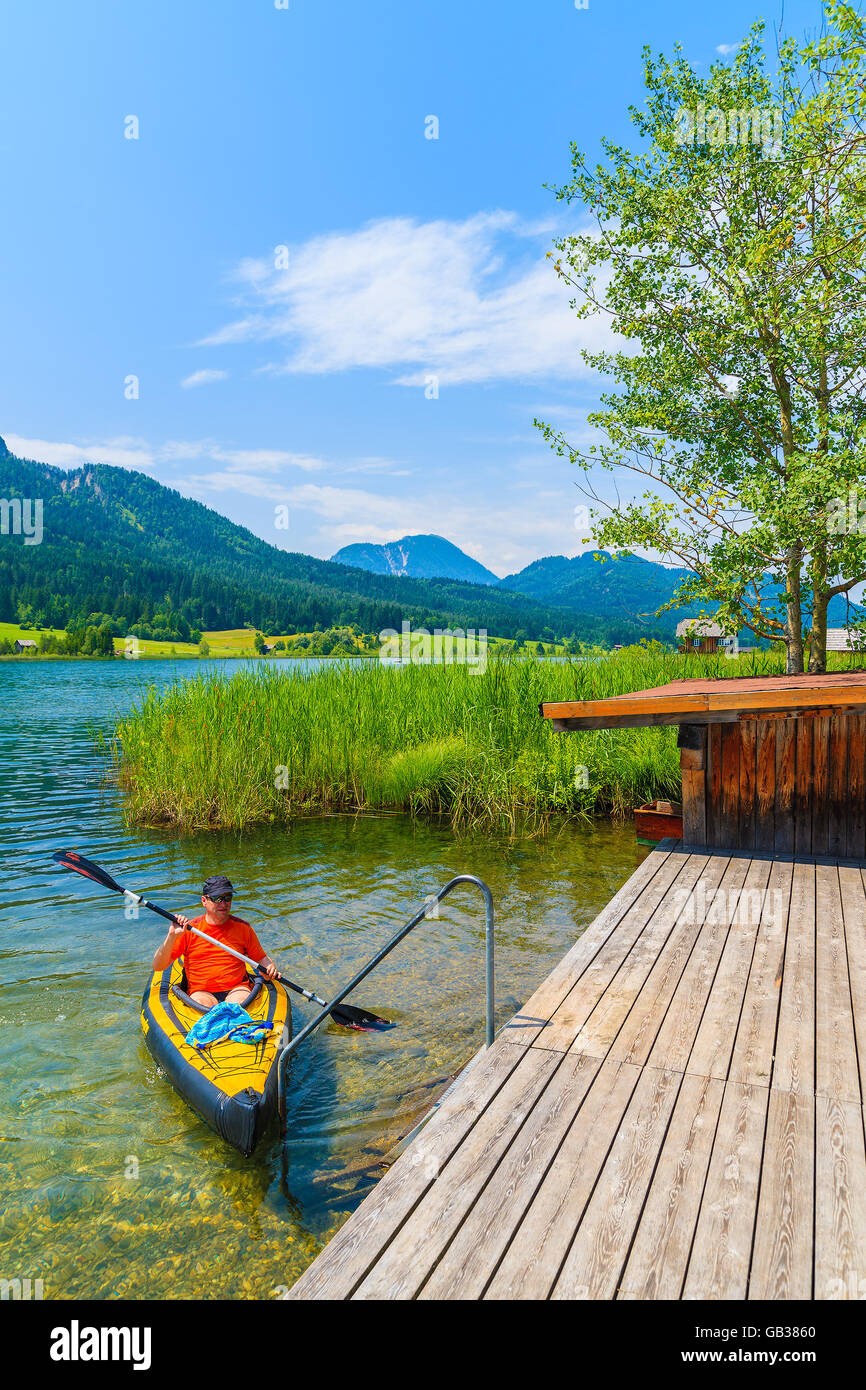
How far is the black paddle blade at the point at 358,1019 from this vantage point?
602 cm

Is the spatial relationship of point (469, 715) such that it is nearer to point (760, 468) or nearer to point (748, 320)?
point (760, 468)

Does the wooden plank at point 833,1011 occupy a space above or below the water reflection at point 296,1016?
above

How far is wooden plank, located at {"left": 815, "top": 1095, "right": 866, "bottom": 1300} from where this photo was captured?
249 centimetres

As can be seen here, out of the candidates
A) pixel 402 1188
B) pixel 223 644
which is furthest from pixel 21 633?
pixel 402 1188

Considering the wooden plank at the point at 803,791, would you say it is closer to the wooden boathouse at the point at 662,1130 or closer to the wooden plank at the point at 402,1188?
the wooden boathouse at the point at 662,1130

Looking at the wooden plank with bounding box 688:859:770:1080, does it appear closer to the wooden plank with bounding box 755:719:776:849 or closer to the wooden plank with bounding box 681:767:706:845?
the wooden plank with bounding box 755:719:776:849

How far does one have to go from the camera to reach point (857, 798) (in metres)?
7.54

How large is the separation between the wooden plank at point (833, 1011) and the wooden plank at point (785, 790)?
57.5 inches

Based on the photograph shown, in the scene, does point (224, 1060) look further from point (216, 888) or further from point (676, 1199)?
point (676, 1199)

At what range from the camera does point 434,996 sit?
6832mm

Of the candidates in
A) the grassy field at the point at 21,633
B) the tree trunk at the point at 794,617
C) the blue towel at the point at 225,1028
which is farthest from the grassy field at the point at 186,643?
the blue towel at the point at 225,1028

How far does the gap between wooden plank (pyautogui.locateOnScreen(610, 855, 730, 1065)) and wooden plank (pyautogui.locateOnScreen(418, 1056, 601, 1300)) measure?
306mm
